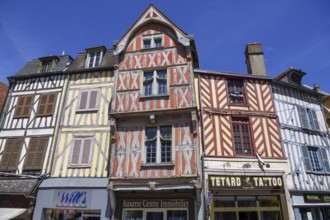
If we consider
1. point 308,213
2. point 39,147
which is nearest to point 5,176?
point 39,147

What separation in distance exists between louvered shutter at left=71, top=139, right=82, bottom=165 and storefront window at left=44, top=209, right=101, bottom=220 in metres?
1.83

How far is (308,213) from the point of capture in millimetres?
9477

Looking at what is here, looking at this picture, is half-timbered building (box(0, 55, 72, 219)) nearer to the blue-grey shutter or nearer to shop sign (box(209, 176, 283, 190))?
shop sign (box(209, 176, 283, 190))

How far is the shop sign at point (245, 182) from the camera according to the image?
8.88m

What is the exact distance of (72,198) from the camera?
30.1 ft

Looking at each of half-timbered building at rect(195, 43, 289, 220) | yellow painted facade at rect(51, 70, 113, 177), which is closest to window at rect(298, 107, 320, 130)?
half-timbered building at rect(195, 43, 289, 220)

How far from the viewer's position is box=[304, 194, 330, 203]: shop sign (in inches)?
374

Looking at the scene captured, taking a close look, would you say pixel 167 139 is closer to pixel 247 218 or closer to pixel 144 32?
pixel 247 218

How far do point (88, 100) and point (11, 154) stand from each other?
3.97m

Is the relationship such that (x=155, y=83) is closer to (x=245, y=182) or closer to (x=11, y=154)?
(x=245, y=182)

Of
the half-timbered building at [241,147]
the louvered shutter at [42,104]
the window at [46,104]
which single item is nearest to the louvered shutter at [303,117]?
the half-timbered building at [241,147]

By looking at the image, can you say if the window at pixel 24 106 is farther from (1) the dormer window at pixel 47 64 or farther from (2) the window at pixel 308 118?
(2) the window at pixel 308 118

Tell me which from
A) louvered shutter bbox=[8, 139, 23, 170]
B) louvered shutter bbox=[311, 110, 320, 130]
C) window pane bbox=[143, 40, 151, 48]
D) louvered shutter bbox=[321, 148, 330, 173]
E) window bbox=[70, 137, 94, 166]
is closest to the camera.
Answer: window bbox=[70, 137, 94, 166]

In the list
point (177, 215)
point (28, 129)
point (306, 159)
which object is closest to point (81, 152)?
point (28, 129)
